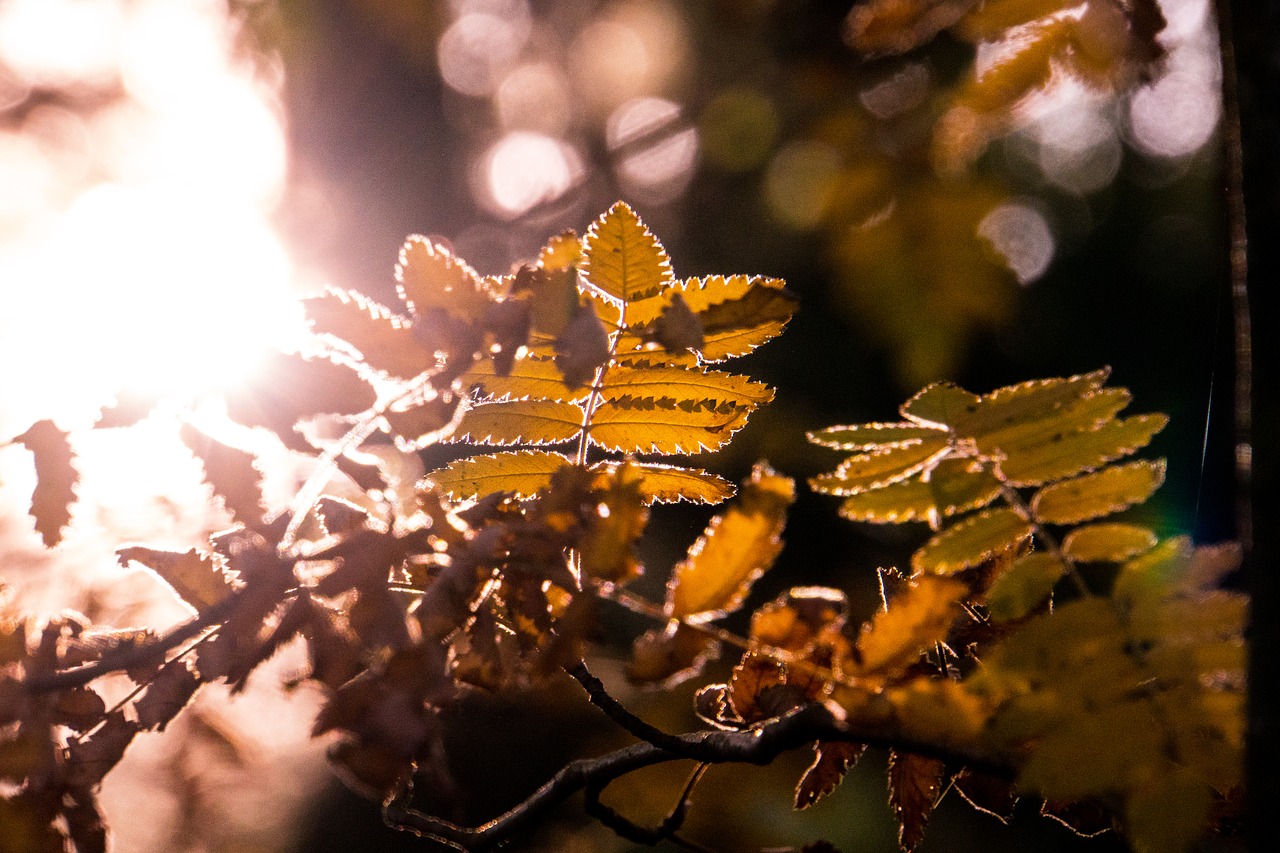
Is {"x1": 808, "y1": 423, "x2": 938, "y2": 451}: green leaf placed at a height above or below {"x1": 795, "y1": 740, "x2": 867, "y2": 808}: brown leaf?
above

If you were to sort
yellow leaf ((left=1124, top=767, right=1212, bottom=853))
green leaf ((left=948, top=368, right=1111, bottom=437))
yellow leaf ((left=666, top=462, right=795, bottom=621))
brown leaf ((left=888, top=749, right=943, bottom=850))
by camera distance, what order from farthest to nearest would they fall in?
brown leaf ((left=888, top=749, right=943, bottom=850))
green leaf ((left=948, top=368, right=1111, bottom=437))
yellow leaf ((left=666, top=462, right=795, bottom=621))
yellow leaf ((left=1124, top=767, right=1212, bottom=853))

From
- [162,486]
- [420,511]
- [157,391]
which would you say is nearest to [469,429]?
[420,511]

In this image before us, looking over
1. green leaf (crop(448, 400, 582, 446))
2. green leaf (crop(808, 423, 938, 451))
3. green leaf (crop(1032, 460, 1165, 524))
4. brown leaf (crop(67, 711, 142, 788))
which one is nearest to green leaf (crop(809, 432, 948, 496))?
green leaf (crop(808, 423, 938, 451))

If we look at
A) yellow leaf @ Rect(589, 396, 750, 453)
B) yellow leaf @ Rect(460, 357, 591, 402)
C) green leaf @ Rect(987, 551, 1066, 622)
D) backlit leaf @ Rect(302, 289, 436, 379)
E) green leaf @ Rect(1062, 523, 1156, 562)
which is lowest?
green leaf @ Rect(987, 551, 1066, 622)

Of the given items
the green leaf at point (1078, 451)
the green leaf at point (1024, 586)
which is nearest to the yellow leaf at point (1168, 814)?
the green leaf at point (1024, 586)

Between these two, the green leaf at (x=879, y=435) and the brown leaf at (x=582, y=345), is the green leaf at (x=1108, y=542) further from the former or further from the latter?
the brown leaf at (x=582, y=345)

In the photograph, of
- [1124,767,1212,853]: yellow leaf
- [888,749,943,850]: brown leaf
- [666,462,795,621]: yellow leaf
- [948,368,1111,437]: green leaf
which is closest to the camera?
[1124,767,1212,853]: yellow leaf

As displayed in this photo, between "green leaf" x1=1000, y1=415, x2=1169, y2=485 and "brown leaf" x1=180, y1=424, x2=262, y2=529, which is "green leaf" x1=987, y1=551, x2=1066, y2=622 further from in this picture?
"brown leaf" x1=180, y1=424, x2=262, y2=529
